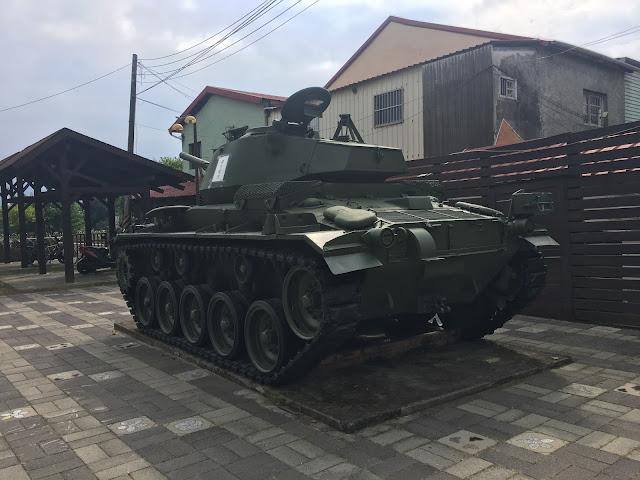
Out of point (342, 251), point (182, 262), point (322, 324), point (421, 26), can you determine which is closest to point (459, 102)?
point (421, 26)

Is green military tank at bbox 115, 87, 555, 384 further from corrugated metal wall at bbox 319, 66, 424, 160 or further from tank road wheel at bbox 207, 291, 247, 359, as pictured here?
corrugated metal wall at bbox 319, 66, 424, 160

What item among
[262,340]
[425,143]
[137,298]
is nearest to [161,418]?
[262,340]

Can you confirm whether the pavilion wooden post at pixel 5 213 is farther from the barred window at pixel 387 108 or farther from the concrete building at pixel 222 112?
the barred window at pixel 387 108

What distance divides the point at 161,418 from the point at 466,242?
10.8 feet

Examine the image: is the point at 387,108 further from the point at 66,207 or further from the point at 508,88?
the point at 66,207

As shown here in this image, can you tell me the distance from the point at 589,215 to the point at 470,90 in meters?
7.81

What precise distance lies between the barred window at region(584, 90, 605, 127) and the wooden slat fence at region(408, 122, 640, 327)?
10354mm

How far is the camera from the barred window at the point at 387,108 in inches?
659

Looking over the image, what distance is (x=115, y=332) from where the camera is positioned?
8.91 m

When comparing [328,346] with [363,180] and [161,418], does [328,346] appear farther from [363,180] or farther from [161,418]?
[363,180]

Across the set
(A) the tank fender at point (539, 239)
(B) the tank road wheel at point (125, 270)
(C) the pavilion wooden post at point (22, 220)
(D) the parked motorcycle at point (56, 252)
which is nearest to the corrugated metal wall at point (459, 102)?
(A) the tank fender at point (539, 239)

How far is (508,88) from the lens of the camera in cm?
1510

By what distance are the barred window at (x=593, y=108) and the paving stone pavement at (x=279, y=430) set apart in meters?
13.3

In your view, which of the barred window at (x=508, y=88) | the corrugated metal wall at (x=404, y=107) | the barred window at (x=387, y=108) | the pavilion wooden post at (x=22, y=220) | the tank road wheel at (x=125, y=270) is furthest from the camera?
the pavilion wooden post at (x=22, y=220)
